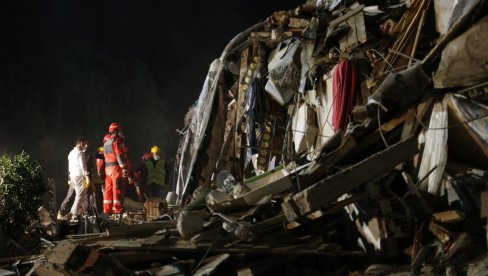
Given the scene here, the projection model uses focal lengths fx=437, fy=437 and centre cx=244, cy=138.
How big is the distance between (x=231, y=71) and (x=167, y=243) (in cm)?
733

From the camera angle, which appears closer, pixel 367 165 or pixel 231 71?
pixel 367 165

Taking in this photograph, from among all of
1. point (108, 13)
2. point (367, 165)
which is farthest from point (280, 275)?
point (108, 13)

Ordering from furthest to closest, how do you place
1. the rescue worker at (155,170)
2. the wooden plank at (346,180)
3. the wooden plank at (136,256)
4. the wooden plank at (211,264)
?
the rescue worker at (155,170)
the wooden plank at (346,180)
the wooden plank at (136,256)
the wooden plank at (211,264)

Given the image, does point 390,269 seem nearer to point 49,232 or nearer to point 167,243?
point 167,243

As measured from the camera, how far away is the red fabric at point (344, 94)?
26.5 ft

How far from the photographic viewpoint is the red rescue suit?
40.6ft

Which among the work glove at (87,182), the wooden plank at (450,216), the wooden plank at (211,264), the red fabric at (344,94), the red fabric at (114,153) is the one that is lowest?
the wooden plank at (450,216)

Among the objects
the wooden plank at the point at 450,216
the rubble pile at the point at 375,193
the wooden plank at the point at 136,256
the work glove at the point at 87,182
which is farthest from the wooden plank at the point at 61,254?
the work glove at the point at 87,182

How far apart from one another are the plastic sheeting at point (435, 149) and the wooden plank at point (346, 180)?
61 cm

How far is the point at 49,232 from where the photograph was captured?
8750mm

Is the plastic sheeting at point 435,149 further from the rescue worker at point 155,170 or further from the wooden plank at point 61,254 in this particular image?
the rescue worker at point 155,170

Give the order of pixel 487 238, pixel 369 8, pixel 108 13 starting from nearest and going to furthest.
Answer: pixel 487 238 → pixel 369 8 → pixel 108 13

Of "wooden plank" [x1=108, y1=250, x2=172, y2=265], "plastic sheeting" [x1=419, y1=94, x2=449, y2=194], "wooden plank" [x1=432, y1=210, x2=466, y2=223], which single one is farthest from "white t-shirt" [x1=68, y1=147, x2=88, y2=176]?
"wooden plank" [x1=432, y1=210, x2=466, y2=223]

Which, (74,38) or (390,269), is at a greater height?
(74,38)
